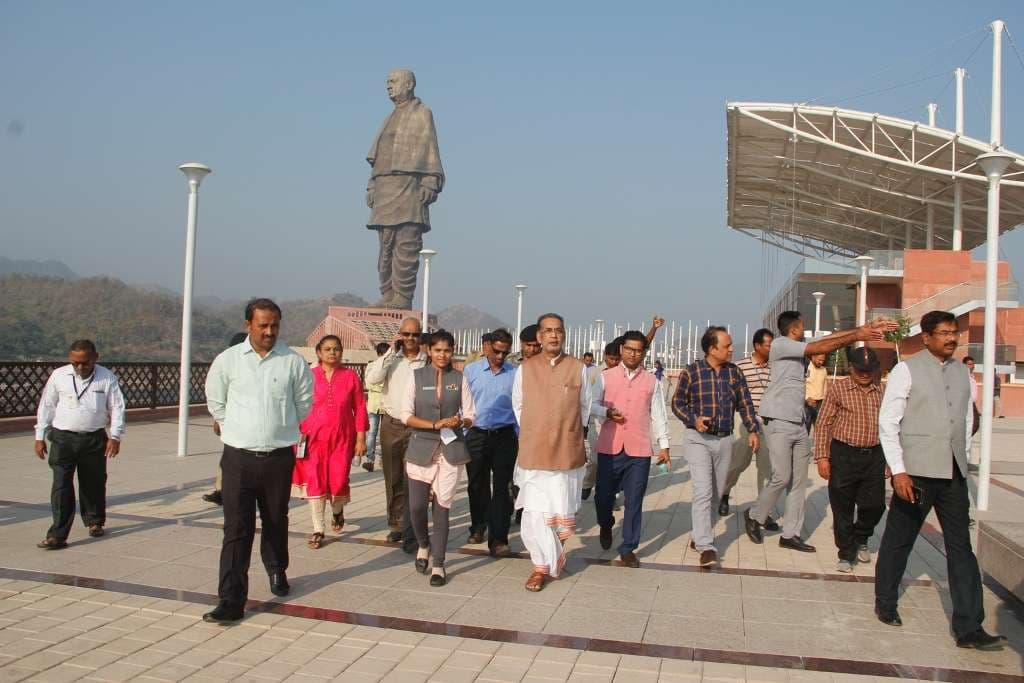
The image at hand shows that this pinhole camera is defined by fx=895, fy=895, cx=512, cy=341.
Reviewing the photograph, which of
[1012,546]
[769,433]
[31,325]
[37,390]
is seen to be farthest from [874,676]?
→ [31,325]

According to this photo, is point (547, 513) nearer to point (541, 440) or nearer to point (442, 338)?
point (541, 440)

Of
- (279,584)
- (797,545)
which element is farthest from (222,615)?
(797,545)

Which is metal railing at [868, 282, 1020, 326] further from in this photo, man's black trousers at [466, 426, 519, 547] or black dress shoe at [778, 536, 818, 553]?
man's black trousers at [466, 426, 519, 547]

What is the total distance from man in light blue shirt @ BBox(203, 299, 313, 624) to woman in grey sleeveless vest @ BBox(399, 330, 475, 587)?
863 millimetres

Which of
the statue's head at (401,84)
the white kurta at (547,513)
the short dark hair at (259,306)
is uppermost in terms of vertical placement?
the statue's head at (401,84)

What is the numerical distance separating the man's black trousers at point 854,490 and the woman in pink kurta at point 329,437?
10.1 feet

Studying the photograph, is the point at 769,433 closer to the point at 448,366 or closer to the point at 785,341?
the point at 785,341

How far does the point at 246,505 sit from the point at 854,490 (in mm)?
3715

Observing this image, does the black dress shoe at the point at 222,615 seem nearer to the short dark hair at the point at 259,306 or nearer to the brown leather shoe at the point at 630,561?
the short dark hair at the point at 259,306

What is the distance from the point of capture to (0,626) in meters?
4.15

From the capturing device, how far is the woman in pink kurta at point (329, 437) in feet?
19.9

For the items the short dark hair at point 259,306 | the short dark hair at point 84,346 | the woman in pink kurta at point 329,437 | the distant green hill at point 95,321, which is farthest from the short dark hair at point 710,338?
the distant green hill at point 95,321

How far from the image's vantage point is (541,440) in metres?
5.20

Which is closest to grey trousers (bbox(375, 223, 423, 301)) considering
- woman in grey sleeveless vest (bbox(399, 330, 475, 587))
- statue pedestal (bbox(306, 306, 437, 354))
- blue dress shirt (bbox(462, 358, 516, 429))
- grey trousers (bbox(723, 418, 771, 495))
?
statue pedestal (bbox(306, 306, 437, 354))
